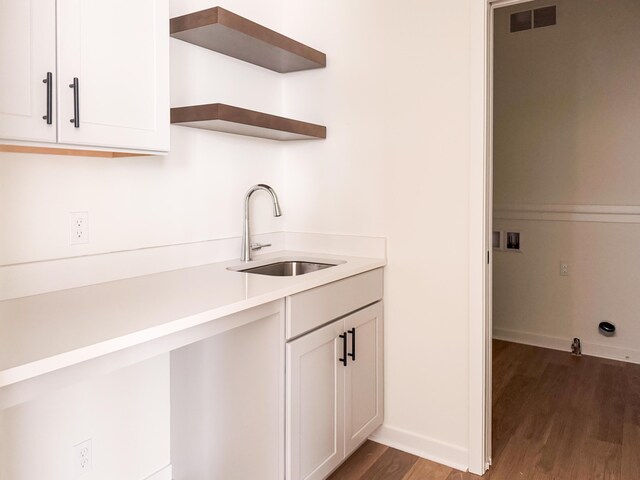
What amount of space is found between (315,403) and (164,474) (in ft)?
2.31

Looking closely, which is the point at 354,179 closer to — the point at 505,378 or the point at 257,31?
the point at 257,31

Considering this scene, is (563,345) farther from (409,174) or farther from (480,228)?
(409,174)

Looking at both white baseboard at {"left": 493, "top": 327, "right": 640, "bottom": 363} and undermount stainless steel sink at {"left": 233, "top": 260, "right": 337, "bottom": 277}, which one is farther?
white baseboard at {"left": 493, "top": 327, "right": 640, "bottom": 363}

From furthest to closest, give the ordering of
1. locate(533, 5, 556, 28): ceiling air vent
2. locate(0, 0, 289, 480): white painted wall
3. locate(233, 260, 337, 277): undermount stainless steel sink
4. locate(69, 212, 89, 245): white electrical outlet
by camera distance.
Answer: locate(533, 5, 556, 28): ceiling air vent → locate(233, 260, 337, 277): undermount stainless steel sink → locate(69, 212, 89, 245): white electrical outlet → locate(0, 0, 289, 480): white painted wall

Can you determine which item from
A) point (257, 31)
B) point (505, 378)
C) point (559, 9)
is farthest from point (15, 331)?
point (559, 9)

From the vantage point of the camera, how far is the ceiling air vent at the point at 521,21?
3.65 metres

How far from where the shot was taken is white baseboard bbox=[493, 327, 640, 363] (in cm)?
336

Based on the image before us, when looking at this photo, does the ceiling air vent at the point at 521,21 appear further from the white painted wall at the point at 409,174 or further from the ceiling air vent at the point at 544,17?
the white painted wall at the point at 409,174

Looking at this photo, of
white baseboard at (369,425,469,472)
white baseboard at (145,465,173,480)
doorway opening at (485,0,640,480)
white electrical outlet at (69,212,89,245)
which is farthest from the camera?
doorway opening at (485,0,640,480)

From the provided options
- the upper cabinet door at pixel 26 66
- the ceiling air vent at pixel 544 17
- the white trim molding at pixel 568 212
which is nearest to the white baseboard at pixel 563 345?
the white trim molding at pixel 568 212

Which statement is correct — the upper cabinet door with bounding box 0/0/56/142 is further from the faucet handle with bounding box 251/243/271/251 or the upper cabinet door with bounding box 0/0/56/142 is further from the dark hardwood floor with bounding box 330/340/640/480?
the dark hardwood floor with bounding box 330/340/640/480

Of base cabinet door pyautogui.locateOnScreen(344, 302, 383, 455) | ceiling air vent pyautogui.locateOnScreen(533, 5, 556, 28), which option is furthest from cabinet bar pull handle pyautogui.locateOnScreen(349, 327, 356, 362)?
ceiling air vent pyautogui.locateOnScreen(533, 5, 556, 28)

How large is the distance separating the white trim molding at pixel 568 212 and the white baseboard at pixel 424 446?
7.07 ft

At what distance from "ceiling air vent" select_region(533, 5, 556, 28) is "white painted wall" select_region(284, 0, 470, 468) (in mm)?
1973
